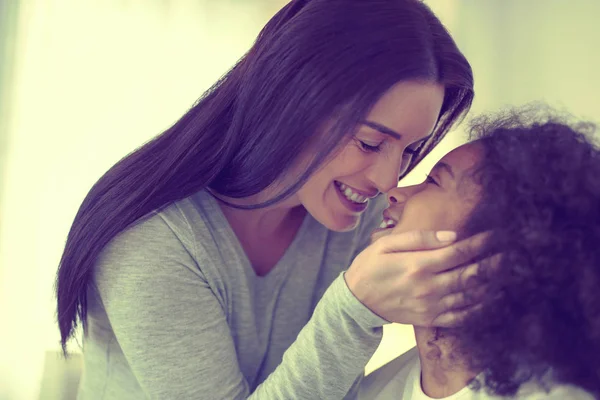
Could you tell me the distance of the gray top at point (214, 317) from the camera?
0.81 metres

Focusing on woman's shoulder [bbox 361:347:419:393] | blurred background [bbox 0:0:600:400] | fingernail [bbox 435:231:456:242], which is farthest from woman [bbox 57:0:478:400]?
blurred background [bbox 0:0:600:400]

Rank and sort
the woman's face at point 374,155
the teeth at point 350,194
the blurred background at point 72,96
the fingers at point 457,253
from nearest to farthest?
the fingers at point 457,253
the woman's face at point 374,155
the teeth at point 350,194
the blurred background at point 72,96

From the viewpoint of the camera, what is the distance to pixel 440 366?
34.5 inches

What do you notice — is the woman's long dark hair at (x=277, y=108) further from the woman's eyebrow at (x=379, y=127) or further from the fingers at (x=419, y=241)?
the fingers at (x=419, y=241)

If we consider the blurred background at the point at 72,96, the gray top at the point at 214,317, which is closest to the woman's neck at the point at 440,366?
the gray top at the point at 214,317

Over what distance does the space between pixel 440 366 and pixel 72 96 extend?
1355mm

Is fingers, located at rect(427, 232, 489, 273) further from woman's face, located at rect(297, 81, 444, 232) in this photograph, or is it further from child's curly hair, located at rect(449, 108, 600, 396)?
woman's face, located at rect(297, 81, 444, 232)

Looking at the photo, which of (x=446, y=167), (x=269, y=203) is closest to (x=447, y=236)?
(x=446, y=167)

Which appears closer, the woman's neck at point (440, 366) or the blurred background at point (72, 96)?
the woman's neck at point (440, 366)

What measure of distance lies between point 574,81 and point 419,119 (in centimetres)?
74

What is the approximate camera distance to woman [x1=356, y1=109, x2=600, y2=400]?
732mm

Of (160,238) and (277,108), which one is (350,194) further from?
(160,238)

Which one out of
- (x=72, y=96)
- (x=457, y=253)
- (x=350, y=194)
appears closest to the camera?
(x=457, y=253)

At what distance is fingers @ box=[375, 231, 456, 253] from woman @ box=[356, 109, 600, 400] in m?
0.03
